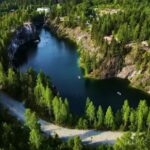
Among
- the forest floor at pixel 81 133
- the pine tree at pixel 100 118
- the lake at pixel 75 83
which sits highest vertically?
the pine tree at pixel 100 118

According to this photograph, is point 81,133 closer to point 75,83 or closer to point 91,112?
point 91,112

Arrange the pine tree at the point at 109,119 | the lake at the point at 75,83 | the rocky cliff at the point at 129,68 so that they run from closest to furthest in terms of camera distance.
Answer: the pine tree at the point at 109,119, the lake at the point at 75,83, the rocky cliff at the point at 129,68

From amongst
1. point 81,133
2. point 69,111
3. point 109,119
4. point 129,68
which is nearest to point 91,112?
point 109,119

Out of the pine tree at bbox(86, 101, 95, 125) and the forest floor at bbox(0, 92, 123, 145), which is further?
the pine tree at bbox(86, 101, 95, 125)

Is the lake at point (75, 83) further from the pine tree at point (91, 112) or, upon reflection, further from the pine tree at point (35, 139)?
the pine tree at point (35, 139)

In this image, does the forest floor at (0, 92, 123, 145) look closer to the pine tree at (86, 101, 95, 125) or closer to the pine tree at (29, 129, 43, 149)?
the pine tree at (86, 101, 95, 125)

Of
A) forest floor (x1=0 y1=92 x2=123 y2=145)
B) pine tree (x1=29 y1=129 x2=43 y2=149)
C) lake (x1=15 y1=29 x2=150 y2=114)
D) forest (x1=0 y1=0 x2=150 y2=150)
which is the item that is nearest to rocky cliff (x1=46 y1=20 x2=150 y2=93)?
forest (x1=0 y1=0 x2=150 y2=150)

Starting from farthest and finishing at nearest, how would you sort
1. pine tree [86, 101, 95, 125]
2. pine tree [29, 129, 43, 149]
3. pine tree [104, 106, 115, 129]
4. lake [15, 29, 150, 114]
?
1. lake [15, 29, 150, 114]
2. pine tree [86, 101, 95, 125]
3. pine tree [104, 106, 115, 129]
4. pine tree [29, 129, 43, 149]

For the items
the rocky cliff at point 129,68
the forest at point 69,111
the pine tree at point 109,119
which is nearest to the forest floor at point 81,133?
the forest at point 69,111

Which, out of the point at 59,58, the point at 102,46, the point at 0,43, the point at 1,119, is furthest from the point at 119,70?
the point at 1,119

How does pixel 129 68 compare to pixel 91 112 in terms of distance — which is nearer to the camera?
pixel 91 112

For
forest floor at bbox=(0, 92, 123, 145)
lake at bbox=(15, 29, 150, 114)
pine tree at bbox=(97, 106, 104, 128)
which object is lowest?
lake at bbox=(15, 29, 150, 114)

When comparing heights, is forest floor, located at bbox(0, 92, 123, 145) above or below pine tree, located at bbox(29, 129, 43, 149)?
below
